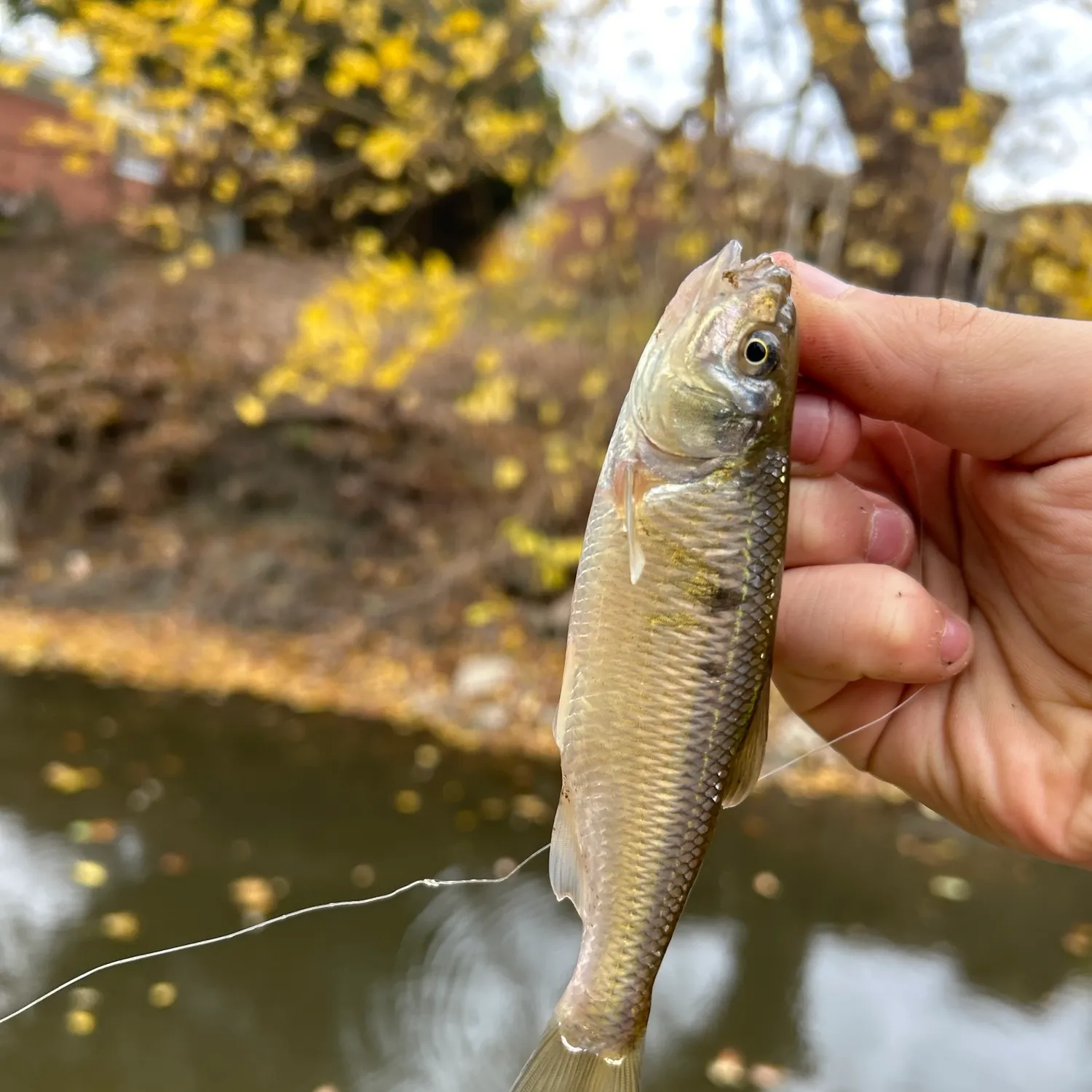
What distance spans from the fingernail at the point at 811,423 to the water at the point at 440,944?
2.87 m

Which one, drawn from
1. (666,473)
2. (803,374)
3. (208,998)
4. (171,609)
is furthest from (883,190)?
(171,609)

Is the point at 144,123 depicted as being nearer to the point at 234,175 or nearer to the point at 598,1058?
the point at 234,175

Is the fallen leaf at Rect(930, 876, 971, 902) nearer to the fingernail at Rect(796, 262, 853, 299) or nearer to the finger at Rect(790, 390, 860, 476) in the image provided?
the finger at Rect(790, 390, 860, 476)

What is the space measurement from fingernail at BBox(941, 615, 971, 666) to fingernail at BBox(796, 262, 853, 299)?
0.82m

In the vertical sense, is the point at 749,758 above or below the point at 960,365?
below

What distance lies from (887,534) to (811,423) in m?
0.38

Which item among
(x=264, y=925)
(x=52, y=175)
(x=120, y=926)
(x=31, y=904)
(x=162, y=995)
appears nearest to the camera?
(x=264, y=925)

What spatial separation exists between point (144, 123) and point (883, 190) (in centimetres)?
535

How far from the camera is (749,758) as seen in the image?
1.83 metres

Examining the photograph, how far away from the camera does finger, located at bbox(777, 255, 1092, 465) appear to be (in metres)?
1.91

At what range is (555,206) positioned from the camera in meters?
6.57

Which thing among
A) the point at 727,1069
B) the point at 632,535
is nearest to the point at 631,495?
the point at 632,535

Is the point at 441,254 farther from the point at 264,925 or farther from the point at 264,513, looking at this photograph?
the point at 264,925

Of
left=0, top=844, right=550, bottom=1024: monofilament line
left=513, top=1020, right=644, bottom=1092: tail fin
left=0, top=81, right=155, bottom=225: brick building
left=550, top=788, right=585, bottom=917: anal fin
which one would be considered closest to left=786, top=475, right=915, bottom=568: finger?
left=550, top=788, right=585, bottom=917: anal fin
